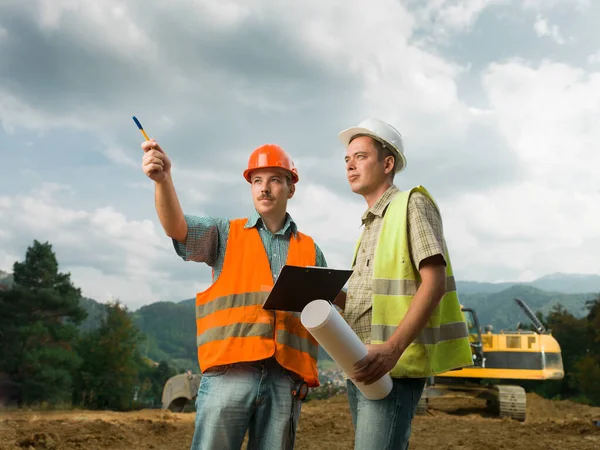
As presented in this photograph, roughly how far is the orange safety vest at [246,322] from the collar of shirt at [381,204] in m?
0.52

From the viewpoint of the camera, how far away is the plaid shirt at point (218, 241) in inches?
118

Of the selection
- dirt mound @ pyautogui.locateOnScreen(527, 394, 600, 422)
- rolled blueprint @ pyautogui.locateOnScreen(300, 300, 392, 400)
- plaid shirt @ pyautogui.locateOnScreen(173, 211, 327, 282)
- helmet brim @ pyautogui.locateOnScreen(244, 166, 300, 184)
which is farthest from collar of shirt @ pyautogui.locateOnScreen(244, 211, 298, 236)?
dirt mound @ pyautogui.locateOnScreen(527, 394, 600, 422)

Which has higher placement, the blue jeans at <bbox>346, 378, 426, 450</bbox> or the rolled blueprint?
the rolled blueprint

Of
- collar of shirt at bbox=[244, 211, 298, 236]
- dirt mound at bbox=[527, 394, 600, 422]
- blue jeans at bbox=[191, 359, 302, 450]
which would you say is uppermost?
collar of shirt at bbox=[244, 211, 298, 236]

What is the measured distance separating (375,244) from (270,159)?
0.82 meters

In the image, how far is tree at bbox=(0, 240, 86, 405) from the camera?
84.2 feet

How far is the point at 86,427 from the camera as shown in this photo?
32.9 feet

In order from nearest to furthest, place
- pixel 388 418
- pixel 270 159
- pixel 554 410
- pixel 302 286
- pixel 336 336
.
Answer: pixel 336 336, pixel 388 418, pixel 302 286, pixel 270 159, pixel 554 410

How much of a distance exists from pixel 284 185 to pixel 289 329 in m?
0.79

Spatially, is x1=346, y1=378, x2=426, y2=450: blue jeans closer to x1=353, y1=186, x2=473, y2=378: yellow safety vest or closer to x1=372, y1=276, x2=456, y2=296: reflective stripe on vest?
x1=353, y1=186, x2=473, y2=378: yellow safety vest

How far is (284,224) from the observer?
10.8 feet

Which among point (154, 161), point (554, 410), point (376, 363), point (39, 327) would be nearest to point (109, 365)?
point (39, 327)

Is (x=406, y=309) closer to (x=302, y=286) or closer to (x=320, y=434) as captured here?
(x=302, y=286)

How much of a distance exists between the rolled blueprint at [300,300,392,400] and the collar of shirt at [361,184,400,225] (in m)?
0.65
